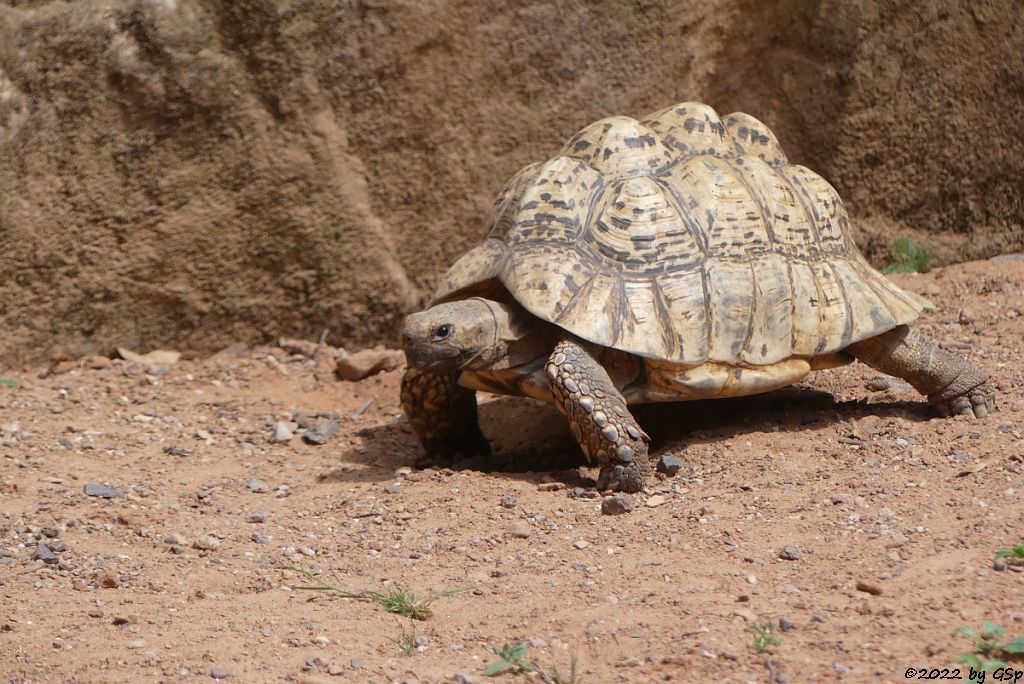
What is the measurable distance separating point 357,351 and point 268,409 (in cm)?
89

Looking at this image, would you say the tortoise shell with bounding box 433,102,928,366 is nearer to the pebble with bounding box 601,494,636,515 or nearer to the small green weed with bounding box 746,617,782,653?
the pebble with bounding box 601,494,636,515

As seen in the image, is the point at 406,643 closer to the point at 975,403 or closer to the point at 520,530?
the point at 520,530

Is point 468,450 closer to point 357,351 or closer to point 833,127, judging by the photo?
point 357,351

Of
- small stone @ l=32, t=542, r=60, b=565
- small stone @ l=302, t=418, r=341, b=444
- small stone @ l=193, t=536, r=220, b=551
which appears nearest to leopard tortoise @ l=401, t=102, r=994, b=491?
small stone @ l=302, t=418, r=341, b=444

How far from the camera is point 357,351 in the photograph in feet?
23.3

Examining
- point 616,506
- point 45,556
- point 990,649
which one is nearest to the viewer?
point 990,649

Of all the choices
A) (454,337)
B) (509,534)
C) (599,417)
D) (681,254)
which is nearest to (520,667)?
(509,534)

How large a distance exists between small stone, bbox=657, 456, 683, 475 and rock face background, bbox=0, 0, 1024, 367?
101 inches

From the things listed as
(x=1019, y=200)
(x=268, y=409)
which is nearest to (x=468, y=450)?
(x=268, y=409)

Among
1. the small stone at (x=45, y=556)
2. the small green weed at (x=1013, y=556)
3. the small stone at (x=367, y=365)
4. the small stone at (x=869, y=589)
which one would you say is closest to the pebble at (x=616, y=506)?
the small stone at (x=869, y=589)

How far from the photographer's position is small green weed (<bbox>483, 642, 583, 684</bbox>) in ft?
10.0

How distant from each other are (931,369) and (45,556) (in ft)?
12.2

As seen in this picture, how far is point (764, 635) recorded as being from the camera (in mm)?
3111

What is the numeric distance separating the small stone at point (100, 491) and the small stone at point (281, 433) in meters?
1.04
